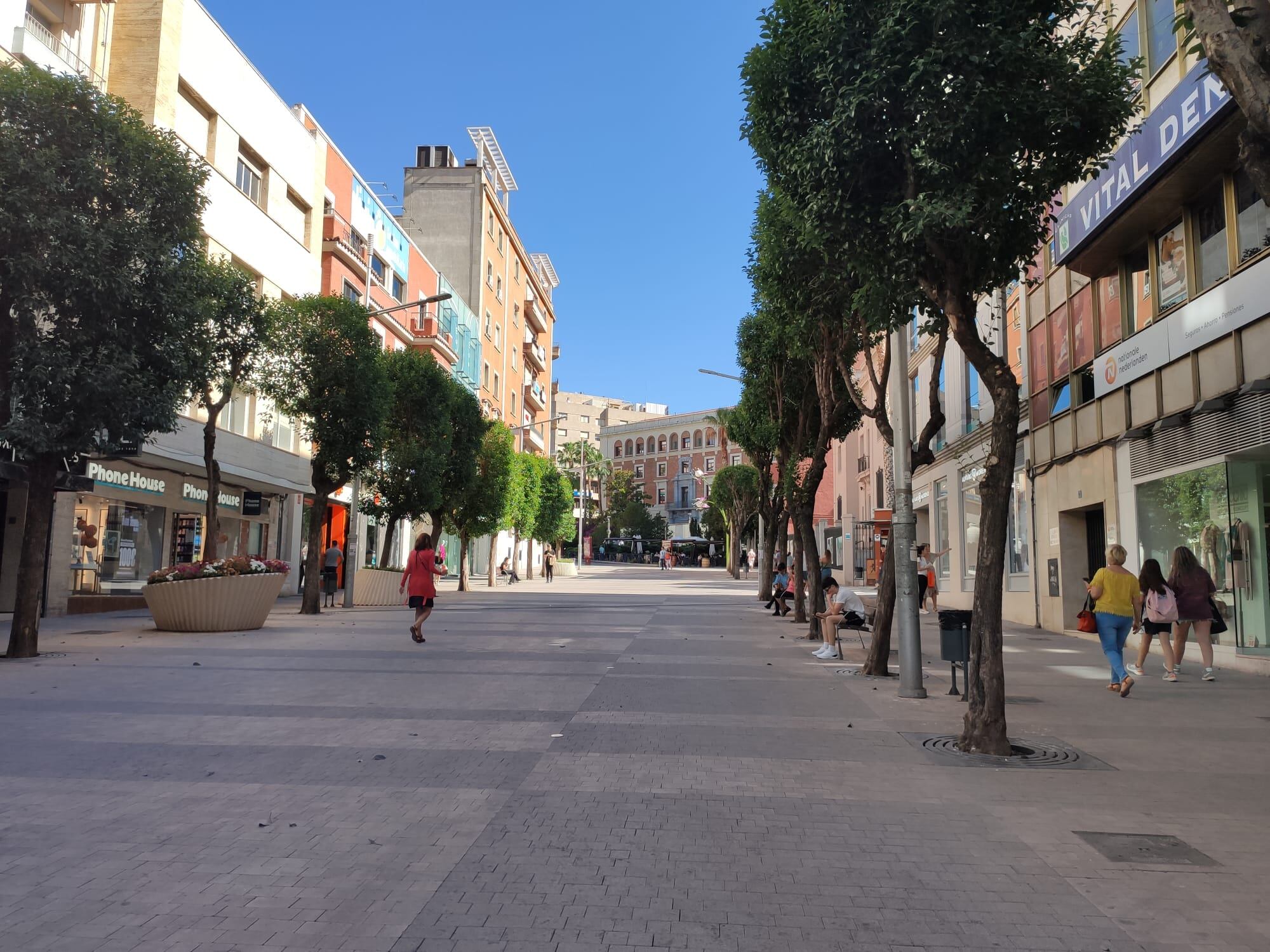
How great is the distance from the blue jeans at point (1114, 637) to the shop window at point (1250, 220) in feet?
17.8

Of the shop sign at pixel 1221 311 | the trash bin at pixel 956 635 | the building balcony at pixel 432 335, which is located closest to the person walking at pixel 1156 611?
the trash bin at pixel 956 635

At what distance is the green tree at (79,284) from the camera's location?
483 inches

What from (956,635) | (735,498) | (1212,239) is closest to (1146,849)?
(956,635)

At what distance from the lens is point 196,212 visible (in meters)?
14.1

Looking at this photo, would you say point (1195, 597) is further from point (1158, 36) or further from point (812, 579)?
point (1158, 36)

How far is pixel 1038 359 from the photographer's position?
69.5 ft

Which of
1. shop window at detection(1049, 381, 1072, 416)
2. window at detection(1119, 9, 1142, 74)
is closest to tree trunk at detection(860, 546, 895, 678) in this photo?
shop window at detection(1049, 381, 1072, 416)

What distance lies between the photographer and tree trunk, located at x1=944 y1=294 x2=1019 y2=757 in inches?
295

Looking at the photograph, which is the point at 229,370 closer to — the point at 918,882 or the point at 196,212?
the point at 196,212

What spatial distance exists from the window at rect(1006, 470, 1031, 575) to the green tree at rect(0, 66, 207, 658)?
1702 cm

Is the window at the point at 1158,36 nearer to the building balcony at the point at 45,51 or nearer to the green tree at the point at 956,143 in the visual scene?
the green tree at the point at 956,143

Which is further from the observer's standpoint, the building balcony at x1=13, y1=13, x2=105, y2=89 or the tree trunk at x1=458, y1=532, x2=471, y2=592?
the tree trunk at x1=458, y1=532, x2=471, y2=592

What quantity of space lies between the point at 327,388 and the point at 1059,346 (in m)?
15.4

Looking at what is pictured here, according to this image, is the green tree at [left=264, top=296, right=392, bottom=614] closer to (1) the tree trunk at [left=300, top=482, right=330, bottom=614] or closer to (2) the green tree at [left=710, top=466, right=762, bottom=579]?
(1) the tree trunk at [left=300, top=482, right=330, bottom=614]
